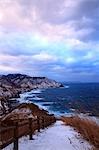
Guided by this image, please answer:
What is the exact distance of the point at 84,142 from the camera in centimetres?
1100

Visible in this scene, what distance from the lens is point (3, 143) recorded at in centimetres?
938

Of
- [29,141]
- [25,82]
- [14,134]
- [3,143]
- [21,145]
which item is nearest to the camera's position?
[3,143]

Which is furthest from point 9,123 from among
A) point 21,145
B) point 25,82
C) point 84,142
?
point 25,82

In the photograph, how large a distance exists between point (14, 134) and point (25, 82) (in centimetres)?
17698

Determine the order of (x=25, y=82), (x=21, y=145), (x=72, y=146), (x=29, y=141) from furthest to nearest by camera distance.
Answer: (x=25, y=82), (x=29, y=141), (x=21, y=145), (x=72, y=146)

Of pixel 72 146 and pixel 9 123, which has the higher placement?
pixel 9 123

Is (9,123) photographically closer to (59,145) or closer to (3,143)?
(3,143)

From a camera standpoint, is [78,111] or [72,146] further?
[78,111]

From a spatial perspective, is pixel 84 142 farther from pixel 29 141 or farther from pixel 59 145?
pixel 29 141

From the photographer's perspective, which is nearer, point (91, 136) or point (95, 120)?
point (91, 136)

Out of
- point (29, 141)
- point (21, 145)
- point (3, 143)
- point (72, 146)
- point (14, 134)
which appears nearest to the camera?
point (3, 143)

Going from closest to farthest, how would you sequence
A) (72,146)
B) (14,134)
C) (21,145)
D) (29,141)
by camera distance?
(14,134)
(72,146)
(21,145)
(29,141)

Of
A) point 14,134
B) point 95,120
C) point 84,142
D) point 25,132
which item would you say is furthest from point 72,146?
point 25,132

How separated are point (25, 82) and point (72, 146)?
17641 centimetres
